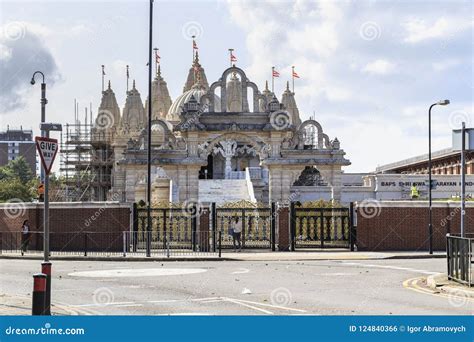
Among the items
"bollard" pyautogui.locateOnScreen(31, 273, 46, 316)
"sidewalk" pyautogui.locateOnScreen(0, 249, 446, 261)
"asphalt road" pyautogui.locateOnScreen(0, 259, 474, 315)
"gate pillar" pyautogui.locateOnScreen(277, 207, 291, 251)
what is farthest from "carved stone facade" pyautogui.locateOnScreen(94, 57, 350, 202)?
"bollard" pyautogui.locateOnScreen(31, 273, 46, 316)

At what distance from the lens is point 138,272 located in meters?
24.5

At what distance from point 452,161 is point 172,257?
5523 centimetres

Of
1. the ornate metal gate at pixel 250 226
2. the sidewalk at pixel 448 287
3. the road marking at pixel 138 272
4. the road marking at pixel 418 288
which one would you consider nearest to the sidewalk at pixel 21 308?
the road marking at pixel 138 272

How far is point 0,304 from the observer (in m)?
15.1

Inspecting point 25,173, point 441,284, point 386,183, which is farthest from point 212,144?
point 25,173

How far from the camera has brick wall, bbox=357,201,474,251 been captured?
36.0m

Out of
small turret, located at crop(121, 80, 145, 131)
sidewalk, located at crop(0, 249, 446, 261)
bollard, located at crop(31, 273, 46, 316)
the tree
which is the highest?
small turret, located at crop(121, 80, 145, 131)

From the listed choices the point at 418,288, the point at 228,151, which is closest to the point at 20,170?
the point at 228,151

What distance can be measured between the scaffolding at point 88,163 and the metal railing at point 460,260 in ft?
222

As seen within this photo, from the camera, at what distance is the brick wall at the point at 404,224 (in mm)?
36000

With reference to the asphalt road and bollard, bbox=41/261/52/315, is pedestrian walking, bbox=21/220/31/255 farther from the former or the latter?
bollard, bbox=41/261/52/315

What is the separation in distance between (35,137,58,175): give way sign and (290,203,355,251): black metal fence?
74.6ft

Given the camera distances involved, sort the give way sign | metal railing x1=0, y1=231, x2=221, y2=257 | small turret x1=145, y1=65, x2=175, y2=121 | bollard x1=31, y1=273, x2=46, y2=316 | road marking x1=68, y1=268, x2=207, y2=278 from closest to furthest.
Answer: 1. bollard x1=31, y1=273, x2=46, y2=316
2. the give way sign
3. road marking x1=68, y1=268, x2=207, y2=278
4. metal railing x1=0, y1=231, x2=221, y2=257
5. small turret x1=145, y1=65, x2=175, y2=121

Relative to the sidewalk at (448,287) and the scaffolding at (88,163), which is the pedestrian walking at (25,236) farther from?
the scaffolding at (88,163)
